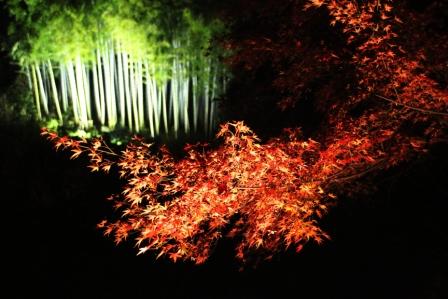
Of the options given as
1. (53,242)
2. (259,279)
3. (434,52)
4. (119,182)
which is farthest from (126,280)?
(434,52)

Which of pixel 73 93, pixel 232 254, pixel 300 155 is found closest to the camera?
pixel 300 155

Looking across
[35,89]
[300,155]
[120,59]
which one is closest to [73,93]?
[35,89]

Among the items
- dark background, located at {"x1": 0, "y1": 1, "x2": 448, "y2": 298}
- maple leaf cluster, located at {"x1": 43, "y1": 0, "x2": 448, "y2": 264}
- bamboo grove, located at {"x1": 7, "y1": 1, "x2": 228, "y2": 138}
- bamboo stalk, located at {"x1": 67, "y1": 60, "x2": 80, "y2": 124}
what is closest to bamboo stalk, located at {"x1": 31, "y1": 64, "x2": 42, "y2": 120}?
bamboo grove, located at {"x1": 7, "y1": 1, "x2": 228, "y2": 138}

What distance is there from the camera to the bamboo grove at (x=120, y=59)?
1209 centimetres

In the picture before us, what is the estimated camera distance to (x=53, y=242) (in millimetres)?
7438

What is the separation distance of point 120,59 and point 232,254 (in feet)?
27.6

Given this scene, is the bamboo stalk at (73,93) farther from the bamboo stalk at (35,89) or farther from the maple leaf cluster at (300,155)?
the maple leaf cluster at (300,155)

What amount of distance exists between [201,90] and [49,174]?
6.89m

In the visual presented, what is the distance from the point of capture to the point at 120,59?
1323cm

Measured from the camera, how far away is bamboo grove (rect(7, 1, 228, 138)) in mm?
12094

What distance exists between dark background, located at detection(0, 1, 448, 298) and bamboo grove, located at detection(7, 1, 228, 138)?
494 cm

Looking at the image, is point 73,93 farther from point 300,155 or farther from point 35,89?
point 300,155

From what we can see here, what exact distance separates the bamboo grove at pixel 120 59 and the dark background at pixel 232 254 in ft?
16.2

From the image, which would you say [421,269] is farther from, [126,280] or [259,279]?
[126,280]
